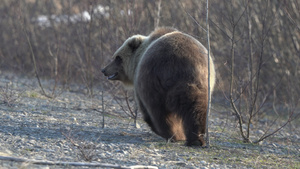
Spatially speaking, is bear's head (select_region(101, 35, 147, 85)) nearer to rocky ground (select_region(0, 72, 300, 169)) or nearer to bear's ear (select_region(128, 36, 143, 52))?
bear's ear (select_region(128, 36, 143, 52))

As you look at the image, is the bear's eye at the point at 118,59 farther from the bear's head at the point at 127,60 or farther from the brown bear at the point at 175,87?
the brown bear at the point at 175,87

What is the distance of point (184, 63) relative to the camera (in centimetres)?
574

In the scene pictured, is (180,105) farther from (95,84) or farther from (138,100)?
(95,84)

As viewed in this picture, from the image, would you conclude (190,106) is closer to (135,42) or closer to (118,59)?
(135,42)

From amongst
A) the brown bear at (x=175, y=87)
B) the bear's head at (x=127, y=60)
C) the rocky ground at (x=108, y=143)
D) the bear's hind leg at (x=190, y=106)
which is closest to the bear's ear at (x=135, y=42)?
the bear's head at (x=127, y=60)

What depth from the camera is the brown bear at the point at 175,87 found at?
563cm

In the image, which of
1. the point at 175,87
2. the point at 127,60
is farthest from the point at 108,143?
the point at 127,60

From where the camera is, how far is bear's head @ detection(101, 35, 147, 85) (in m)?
7.14

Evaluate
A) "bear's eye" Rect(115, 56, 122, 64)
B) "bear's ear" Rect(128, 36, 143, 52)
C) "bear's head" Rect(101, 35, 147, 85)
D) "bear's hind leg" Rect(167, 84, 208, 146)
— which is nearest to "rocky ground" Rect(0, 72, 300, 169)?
"bear's hind leg" Rect(167, 84, 208, 146)

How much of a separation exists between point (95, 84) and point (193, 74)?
658cm

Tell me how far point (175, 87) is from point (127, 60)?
6.05ft

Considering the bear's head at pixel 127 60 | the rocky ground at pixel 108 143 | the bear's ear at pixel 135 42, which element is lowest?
the rocky ground at pixel 108 143

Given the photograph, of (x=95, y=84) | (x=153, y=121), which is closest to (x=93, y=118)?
(x=153, y=121)

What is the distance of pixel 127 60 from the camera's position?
24.0 feet
